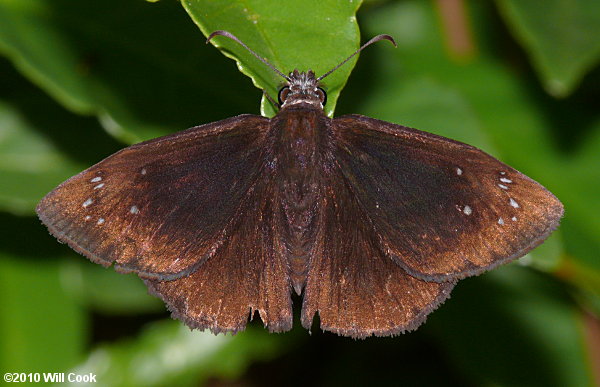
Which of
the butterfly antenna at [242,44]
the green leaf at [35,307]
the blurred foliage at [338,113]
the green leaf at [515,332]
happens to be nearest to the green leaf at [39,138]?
the blurred foliage at [338,113]

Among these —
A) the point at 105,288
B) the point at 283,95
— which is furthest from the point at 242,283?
the point at 105,288

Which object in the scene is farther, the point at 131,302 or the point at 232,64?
the point at 131,302

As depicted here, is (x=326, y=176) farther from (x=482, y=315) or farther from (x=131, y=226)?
(x=482, y=315)

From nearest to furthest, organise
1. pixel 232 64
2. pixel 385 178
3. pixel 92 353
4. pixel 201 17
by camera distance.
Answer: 1. pixel 201 17
2. pixel 385 178
3. pixel 232 64
4. pixel 92 353

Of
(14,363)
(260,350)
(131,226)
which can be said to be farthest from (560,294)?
(14,363)

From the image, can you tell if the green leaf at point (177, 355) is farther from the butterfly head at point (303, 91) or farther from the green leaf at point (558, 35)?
the green leaf at point (558, 35)

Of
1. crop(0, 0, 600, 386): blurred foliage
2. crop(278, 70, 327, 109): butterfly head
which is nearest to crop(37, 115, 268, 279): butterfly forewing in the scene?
crop(278, 70, 327, 109): butterfly head
